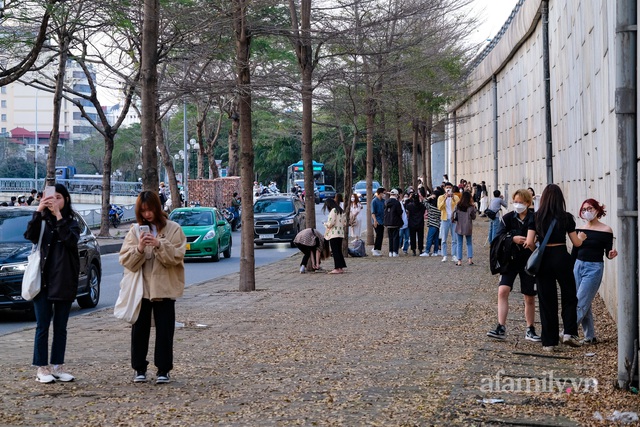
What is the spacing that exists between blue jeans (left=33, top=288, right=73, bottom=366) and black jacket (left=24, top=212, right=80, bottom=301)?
3.9 inches

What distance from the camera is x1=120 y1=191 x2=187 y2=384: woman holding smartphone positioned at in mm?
8469

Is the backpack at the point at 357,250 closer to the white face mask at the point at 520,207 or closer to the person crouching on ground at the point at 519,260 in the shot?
the person crouching on ground at the point at 519,260

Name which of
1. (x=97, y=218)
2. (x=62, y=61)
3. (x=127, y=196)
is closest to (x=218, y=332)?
(x=62, y=61)

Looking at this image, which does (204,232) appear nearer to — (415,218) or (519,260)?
(415,218)

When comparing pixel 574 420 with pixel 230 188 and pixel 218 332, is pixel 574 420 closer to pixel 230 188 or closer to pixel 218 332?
pixel 218 332

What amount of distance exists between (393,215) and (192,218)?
609 centimetres

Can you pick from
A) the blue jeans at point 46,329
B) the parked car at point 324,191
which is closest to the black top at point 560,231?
the blue jeans at point 46,329

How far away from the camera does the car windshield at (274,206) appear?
36.6 m

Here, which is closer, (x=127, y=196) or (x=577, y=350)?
(x=577, y=350)

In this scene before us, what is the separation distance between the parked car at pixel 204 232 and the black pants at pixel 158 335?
1967 centimetres

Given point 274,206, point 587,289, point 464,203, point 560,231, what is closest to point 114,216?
point 274,206

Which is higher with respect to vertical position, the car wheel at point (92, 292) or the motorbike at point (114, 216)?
the motorbike at point (114, 216)

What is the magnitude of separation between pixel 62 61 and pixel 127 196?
4525 cm

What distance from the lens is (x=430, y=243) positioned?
2808 centimetres
